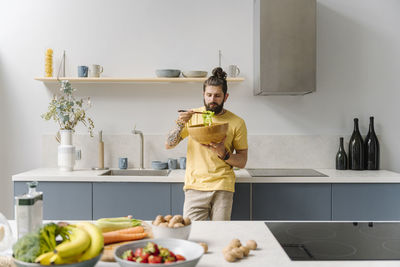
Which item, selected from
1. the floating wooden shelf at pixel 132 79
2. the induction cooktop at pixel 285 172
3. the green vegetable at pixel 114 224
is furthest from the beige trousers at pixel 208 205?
the floating wooden shelf at pixel 132 79

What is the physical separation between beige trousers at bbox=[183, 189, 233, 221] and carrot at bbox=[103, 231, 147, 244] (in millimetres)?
1119

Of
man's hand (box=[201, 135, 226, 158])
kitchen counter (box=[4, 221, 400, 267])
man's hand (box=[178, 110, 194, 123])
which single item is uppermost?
man's hand (box=[178, 110, 194, 123])

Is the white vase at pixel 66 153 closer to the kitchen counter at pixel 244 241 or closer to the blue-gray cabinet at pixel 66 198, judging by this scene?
the blue-gray cabinet at pixel 66 198

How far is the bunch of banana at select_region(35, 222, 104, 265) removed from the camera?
1.08 meters

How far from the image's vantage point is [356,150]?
357 centimetres

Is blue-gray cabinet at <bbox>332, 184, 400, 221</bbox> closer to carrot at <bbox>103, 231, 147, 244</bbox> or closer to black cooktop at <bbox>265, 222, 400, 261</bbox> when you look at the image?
black cooktop at <bbox>265, 222, 400, 261</bbox>

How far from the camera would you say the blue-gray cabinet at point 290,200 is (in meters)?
3.12

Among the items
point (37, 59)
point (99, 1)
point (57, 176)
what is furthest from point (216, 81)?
point (37, 59)

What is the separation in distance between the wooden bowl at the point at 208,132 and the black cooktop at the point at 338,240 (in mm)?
612

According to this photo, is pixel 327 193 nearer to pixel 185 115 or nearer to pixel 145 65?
pixel 185 115

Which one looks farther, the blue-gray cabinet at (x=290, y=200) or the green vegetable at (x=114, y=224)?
the blue-gray cabinet at (x=290, y=200)

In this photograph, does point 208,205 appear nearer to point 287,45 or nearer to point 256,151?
point 256,151

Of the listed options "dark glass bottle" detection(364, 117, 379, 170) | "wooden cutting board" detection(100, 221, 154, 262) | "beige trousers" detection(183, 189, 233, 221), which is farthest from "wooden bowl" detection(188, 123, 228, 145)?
"dark glass bottle" detection(364, 117, 379, 170)

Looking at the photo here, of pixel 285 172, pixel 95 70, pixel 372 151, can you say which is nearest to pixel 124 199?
pixel 95 70
